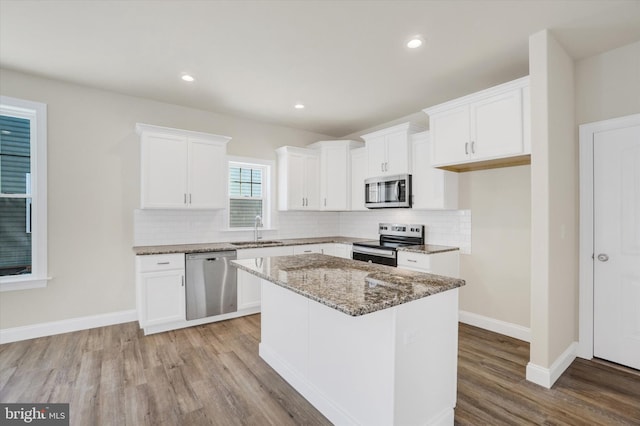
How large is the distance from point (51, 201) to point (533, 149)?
478cm

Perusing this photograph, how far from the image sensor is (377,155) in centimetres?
444

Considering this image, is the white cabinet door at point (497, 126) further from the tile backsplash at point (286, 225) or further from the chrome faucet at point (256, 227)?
the chrome faucet at point (256, 227)

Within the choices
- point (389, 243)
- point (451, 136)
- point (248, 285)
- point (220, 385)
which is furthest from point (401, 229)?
point (220, 385)

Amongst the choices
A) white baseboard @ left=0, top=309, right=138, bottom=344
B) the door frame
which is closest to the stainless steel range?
the door frame

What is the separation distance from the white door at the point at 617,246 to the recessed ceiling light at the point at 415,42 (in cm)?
186

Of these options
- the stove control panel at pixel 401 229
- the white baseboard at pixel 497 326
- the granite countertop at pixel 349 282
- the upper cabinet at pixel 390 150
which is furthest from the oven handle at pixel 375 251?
the granite countertop at pixel 349 282

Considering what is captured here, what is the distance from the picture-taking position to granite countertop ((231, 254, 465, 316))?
1506 mm

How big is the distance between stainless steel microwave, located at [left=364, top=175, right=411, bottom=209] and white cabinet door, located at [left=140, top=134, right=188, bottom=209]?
2.48m

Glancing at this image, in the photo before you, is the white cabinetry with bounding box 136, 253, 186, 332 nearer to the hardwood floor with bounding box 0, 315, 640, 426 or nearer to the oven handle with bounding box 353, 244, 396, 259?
the hardwood floor with bounding box 0, 315, 640, 426

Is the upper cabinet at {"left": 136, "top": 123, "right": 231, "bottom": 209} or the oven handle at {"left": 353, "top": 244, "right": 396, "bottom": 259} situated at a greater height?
the upper cabinet at {"left": 136, "top": 123, "right": 231, "bottom": 209}

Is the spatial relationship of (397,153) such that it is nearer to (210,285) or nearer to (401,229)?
(401,229)

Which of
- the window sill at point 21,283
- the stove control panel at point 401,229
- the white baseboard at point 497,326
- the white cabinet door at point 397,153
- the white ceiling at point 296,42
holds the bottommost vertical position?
the white baseboard at point 497,326

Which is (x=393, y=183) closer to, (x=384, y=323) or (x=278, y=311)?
(x=278, y=311)

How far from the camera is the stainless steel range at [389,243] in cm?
392
